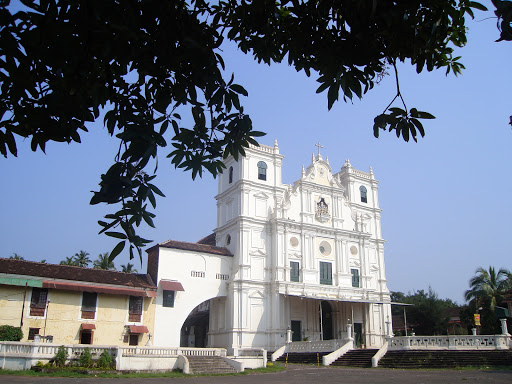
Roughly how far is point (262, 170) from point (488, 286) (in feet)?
69.7

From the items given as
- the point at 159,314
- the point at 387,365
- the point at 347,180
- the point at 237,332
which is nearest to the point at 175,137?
the point at 387,365

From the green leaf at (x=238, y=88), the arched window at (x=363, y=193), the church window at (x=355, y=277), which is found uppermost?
the arched window at (x=363, y=193)

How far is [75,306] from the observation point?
2472 cm

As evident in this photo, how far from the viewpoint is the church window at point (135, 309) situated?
26.4 m

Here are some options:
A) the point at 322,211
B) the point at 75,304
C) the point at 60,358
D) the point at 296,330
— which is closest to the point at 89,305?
the point at 75,304

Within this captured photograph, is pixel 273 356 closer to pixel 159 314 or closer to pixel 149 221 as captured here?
pixel 159 314

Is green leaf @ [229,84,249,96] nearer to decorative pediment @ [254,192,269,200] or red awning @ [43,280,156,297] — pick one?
red awning @ [43,280,156,297]

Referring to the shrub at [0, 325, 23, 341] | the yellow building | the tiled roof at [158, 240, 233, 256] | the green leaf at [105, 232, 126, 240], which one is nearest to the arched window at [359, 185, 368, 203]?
the tiled roof at [158, 240, 233, 256]

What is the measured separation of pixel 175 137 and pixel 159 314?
25.0 metres

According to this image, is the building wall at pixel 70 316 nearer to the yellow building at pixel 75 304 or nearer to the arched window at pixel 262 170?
the yellow building at pixel 75 304

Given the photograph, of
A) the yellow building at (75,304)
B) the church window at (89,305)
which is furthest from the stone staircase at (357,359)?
the church window at (89,305)

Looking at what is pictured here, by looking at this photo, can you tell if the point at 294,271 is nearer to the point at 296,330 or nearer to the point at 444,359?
the point at 296,330

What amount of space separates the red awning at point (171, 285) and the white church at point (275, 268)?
2.4 inches

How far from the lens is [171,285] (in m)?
28.0
